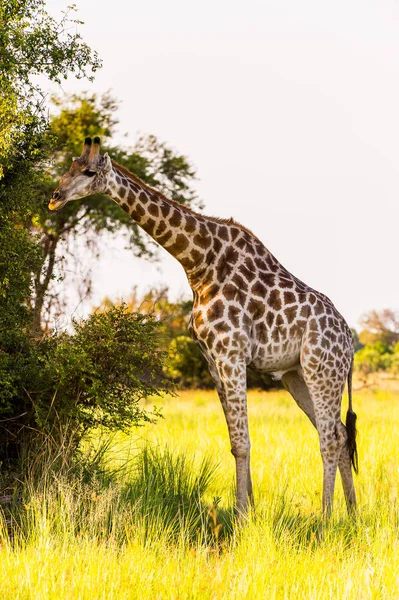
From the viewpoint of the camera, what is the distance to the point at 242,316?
770 centimetres

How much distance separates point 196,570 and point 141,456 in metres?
3.36

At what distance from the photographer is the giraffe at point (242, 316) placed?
299 inches

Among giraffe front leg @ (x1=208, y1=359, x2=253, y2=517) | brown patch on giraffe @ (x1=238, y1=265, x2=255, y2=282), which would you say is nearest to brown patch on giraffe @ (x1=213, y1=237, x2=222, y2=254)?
brown patch on giraffe @ (x1=238, y1=265, x2=255, y2=282)

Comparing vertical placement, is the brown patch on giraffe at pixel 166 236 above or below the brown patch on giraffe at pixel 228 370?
above

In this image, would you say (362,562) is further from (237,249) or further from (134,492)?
(237,249)

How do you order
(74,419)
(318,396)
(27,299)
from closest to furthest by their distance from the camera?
(318,396)
(74,419)
(27,299)

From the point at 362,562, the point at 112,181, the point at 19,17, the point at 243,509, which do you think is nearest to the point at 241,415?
the point at 243,509

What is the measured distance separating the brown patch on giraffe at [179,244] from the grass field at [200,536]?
2207 mm

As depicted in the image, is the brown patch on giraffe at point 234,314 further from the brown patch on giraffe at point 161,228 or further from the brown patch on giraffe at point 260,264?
the brown patch on giraffe at point 161,228

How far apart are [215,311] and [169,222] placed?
0.98 m

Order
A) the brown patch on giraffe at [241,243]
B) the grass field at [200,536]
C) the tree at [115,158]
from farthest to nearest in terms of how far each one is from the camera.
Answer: the tree at [115,158] < the brown patch on giraffe at [241,243] < the grass field at [200,536]

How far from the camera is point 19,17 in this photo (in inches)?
328

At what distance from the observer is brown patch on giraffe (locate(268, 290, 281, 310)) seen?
7910 mm

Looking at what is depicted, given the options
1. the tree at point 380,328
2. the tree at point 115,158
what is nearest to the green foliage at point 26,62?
the tree at point 115,158
